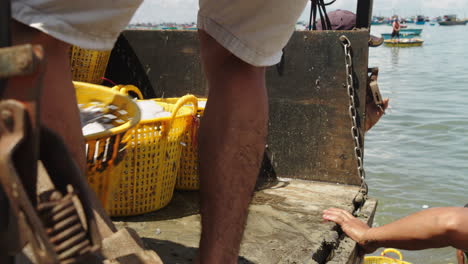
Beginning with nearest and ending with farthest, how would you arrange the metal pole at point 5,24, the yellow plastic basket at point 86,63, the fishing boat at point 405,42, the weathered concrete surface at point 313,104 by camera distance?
the metal pole at point 5,24 → the weathered concrete surface at point 313,104 → the yellow plastic basket at point 86,63 → the fishing boat at point 405,42

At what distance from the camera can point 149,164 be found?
285 cm

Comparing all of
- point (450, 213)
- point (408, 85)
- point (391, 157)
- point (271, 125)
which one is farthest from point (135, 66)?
point (408, 85)

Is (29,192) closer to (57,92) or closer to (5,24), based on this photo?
(5,24)

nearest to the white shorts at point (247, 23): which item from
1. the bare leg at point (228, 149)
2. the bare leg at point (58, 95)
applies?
the bare leg at point (228, 149)

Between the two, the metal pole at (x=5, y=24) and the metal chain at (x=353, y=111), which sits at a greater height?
the metal pole at (x=5, y=24)

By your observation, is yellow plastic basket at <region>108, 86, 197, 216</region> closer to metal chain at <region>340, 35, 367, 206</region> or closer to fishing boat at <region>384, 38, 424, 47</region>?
metal chain at <region>340, 35, 367, 206</region>

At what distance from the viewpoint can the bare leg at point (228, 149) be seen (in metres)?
1.64

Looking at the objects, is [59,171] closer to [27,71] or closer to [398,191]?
[27,71]

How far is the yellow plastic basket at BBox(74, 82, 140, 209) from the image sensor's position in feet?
6.11

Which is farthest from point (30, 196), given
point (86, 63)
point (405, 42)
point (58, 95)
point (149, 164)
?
point (405, 42)

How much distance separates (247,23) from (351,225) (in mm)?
1566

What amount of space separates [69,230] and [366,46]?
110 inches

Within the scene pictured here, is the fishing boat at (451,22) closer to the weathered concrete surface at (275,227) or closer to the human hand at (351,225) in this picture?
the weathered concrete surface at (275,227)

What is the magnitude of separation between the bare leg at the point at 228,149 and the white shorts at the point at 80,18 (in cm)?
43
